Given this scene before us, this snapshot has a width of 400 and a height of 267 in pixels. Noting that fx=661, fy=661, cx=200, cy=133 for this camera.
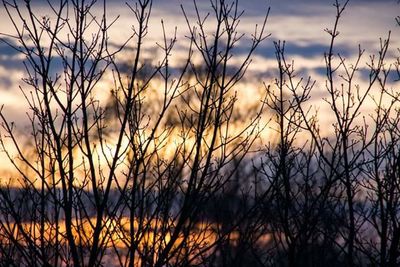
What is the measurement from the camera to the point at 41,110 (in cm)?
604

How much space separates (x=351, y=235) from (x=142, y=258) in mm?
2483

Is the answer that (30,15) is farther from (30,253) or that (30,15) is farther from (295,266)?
(295,266)

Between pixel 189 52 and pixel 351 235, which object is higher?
pixel 189 52

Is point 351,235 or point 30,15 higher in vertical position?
point 30,15

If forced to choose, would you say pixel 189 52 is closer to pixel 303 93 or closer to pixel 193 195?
pixel 193 195

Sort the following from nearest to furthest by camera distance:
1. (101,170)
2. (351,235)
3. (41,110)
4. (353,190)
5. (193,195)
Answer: (193,195) → (41,110) → (101,170) → (351,235) → (353,190)

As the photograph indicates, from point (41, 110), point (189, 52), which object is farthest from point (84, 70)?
point (189, 52)

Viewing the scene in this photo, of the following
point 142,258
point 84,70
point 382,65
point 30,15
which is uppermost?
point 382,65

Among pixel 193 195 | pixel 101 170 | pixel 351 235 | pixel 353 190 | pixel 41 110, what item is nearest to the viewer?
pixel 193 195

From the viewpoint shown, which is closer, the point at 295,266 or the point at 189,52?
the point at 189,52

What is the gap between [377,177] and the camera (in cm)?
832

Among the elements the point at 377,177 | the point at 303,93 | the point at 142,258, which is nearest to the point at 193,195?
the point at 142,258

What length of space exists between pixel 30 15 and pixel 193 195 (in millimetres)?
2150

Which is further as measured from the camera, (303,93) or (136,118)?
(303,93)
